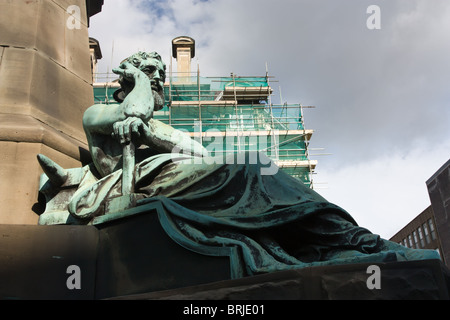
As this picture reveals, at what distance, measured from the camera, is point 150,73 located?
450 centimetres

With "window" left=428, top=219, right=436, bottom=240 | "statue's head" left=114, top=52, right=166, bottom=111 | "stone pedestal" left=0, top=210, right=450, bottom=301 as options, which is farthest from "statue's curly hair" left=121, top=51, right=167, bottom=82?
"window" left=428, top=219, right=436, bottom=240

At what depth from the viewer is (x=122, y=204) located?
3.56 metres

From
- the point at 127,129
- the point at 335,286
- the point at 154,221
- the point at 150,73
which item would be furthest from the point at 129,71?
the point at 335,286

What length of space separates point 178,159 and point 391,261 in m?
1.90

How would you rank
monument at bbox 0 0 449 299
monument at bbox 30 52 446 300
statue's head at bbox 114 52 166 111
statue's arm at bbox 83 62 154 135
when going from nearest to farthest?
monument at bbox 0 0 449 299 → monument at bbox 30 52 446 300 → statue's arm at bbox 83 62 154 135 → statue's head at bbox 114 52 166 111

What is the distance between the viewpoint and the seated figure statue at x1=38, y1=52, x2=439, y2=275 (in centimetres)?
307

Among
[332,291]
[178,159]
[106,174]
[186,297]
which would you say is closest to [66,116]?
[106,174]

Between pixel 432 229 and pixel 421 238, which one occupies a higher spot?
pixel 432 229

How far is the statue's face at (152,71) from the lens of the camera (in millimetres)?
4457

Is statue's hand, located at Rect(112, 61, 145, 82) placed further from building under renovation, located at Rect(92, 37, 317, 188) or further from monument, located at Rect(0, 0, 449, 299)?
building under renovation, located at Rect(92, 37, 317, 188)

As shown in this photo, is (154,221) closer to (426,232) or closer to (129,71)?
(129,71)

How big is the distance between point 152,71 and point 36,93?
1083 millimetres

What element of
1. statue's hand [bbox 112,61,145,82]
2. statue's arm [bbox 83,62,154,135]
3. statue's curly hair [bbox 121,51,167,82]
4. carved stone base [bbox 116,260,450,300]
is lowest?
carved stone base [bbox 116,260,450,300]

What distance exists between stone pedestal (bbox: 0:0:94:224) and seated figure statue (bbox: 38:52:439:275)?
23 centimetres
